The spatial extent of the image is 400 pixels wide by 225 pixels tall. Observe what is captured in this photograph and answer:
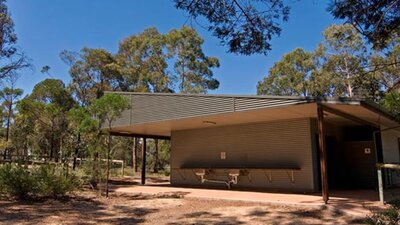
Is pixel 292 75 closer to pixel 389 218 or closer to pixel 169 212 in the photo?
pixel 169 212

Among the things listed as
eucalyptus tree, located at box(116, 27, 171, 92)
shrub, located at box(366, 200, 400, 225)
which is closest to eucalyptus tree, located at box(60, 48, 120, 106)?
eucalyptus tree, located at box(116, 27, 171, 92)

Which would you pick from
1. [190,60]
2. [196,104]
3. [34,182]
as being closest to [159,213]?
[34,182]

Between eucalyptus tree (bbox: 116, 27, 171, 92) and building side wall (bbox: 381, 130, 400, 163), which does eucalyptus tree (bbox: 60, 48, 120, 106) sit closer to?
eucalyptus tree (bbox: 116, 27, 171, 92)

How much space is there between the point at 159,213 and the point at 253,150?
6655 mm

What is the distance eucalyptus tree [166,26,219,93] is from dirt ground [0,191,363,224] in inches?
821

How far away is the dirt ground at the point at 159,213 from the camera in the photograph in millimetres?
8008

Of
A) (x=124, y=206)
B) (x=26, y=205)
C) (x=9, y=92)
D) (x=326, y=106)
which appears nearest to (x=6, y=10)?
(x=26, y=205)

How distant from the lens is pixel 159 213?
908cm

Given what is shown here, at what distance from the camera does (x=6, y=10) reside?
12820 millimetres

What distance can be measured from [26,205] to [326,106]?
8.27m

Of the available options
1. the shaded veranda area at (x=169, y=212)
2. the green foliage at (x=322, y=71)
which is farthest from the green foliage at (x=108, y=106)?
the green foliage at (x=322, y=71)

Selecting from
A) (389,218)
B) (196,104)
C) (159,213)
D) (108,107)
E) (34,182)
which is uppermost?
(196,104)

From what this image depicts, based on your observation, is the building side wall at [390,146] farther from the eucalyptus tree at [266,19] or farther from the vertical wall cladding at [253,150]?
the eucalyptus tree at [266,19]

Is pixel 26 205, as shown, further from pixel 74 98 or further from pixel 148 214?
pixel 74 98
